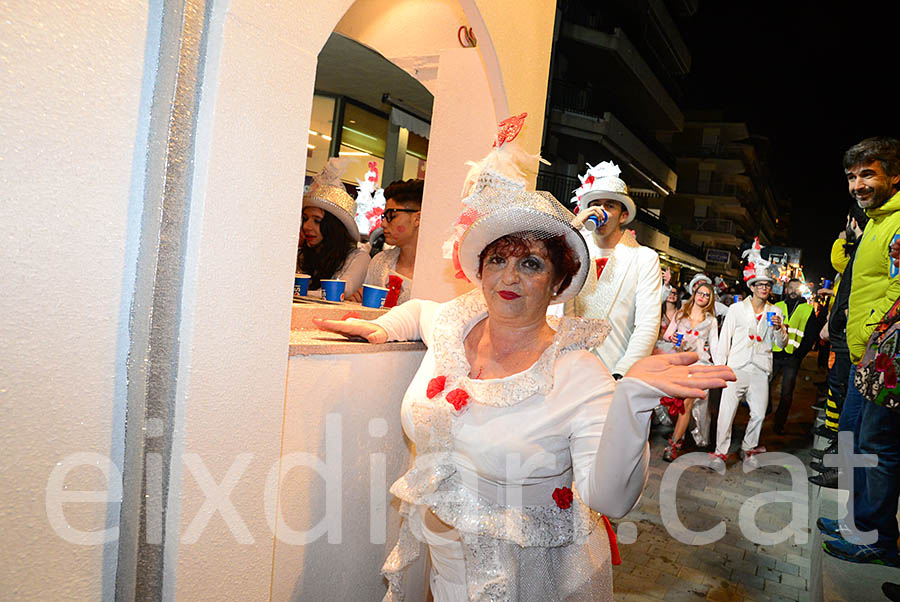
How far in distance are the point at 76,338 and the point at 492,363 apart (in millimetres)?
1334

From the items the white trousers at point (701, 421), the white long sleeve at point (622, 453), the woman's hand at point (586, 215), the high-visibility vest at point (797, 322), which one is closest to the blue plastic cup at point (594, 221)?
the woman's hand at point (586, 215)

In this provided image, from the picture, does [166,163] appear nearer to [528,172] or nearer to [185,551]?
[185,551]

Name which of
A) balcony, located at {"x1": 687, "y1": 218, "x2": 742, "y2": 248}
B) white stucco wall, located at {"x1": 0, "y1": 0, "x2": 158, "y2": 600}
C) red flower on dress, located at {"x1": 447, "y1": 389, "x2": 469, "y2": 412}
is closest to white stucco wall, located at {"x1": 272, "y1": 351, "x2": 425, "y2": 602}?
red flower on dress, located at {"x1": 447, "y1": 389, "x2": 469, "y2": 412}

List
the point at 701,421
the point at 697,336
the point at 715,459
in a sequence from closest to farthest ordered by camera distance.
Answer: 1. the point at 715,459
2. the point at 701,421
3. the point at 697,336

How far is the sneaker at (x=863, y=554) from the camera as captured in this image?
10.2 ft

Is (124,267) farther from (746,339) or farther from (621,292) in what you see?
(746,339)

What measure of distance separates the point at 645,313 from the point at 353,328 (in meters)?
1.92

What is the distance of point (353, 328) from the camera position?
2.46 m

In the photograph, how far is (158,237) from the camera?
1.50 meters

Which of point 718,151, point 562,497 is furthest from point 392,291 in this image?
point 718,151

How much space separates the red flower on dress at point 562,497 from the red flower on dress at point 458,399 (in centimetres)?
43

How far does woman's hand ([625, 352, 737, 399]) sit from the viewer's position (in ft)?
4.88

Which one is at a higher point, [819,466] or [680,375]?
[680,375]

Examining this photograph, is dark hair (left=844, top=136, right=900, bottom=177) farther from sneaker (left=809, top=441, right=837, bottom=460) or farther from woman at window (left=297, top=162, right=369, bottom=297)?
sneaker (left=809, top=441, right=837, bottom=460)
